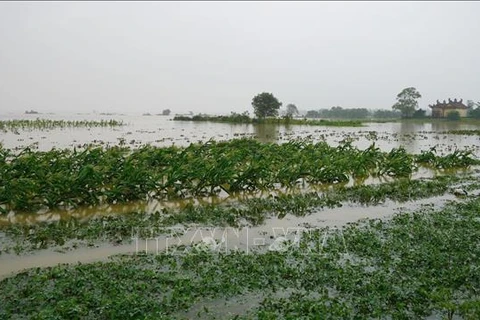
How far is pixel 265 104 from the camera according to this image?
5222cm

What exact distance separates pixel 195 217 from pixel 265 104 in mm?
45673

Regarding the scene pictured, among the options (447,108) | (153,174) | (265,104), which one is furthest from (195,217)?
(447,108)

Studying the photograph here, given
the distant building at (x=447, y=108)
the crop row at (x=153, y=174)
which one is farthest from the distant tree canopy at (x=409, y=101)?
the crop row at (x=153, y=174)

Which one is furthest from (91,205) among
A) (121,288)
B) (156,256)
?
(121,288)

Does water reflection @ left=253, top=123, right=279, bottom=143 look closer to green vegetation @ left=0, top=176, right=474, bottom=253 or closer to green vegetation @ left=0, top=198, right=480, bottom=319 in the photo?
green vegetation @ left=0, top=176, right=474, bottom=253

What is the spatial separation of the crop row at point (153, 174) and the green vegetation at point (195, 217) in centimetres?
92

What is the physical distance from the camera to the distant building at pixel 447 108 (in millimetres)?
70750

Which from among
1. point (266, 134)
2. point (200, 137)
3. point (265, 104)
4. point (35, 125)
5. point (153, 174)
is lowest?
point (153, 174)

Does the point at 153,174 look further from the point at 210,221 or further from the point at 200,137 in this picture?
the point at 200,137

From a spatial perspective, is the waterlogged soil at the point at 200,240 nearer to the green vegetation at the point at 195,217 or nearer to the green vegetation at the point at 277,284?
the green vegetation at the point at 195,217

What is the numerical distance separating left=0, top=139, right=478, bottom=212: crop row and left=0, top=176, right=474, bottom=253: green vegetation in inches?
36.4

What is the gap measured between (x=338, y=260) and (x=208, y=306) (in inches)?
88.0

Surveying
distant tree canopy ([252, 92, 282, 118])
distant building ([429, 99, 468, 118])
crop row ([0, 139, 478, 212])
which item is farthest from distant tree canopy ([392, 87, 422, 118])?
crop row ([0, 139, 478, 212])

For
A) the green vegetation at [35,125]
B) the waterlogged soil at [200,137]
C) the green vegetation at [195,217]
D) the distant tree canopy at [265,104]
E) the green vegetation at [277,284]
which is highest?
the distant tree canopy at [265,104]
